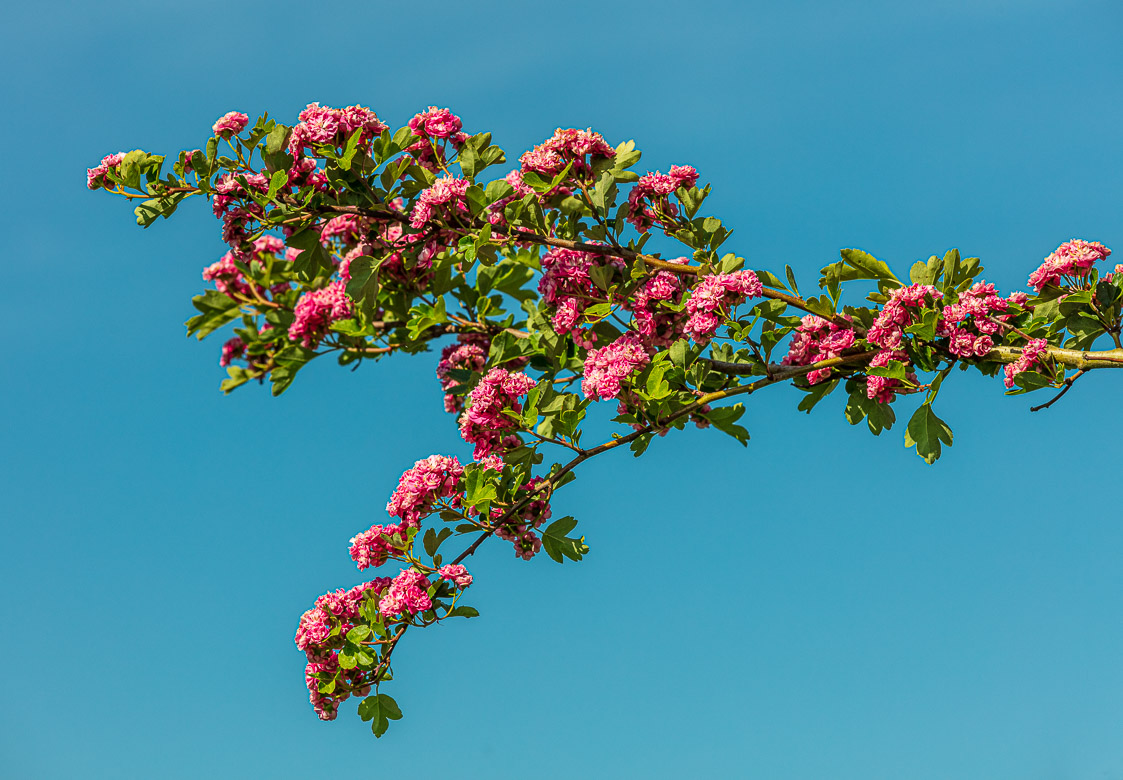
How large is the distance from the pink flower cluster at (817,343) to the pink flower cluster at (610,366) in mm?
1050

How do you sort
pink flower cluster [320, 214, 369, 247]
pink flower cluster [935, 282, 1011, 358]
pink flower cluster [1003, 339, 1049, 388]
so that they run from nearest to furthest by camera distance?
pink flower cluster [1003, 339, 1049, 388] → pink flower cluster [935, 282, 1011, 358] → pink flower cluster [320, 214, 369, 247]

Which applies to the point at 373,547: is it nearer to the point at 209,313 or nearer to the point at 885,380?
the point at 209,313

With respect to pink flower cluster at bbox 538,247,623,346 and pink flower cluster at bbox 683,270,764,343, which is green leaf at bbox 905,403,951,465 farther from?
pink flower cluster at bbox 538,247,623,346

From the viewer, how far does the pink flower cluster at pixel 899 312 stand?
19.1 ft

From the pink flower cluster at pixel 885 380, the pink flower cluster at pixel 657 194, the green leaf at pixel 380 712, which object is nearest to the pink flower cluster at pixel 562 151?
the pink flower cluster at pixel 657 194

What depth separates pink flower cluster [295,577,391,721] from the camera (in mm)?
6059

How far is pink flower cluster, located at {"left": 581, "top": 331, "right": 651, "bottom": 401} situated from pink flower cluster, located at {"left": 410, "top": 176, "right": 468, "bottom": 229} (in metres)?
1.23

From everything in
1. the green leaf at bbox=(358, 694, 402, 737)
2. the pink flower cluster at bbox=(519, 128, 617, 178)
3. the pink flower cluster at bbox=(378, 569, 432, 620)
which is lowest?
the green leaf at bbox=(358, 694, 402, 737)

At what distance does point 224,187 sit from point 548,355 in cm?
223

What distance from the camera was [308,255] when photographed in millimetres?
6238

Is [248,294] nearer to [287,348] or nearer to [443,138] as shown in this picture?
[287,348]

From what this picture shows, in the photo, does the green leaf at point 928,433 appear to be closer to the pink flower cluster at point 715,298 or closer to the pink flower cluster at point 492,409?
the pink flower cluster at point 715,298

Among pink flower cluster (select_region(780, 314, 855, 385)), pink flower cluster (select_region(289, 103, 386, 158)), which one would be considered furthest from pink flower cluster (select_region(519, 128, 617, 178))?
pink flower cluster (select_region(780, 314, 855, 385))

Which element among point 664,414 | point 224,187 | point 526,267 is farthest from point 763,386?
point 224,187
